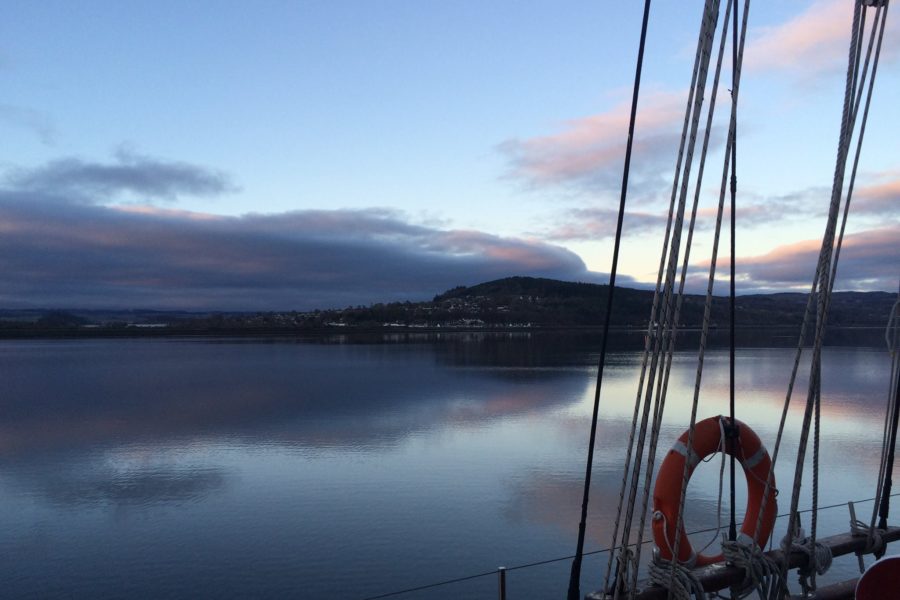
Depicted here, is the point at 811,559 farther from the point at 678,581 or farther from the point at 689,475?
the point at 678,581

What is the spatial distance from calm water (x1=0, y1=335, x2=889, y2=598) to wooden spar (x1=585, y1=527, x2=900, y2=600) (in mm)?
2961

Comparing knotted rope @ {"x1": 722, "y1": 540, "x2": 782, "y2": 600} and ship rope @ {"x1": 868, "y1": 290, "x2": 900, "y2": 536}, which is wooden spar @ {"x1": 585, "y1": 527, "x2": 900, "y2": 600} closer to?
knotted rope @ {"x1": 722, "y1": 540, "x2": 782, "y2": 600}

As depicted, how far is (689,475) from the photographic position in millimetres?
3260

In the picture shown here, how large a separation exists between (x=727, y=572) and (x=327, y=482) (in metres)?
7.78

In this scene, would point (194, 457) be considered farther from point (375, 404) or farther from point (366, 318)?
point (366, 318)

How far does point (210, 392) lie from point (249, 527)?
47.7 ft

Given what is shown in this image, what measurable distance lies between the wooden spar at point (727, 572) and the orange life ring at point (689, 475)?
17 centimetres

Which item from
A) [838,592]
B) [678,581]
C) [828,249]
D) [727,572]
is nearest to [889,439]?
[838,592]

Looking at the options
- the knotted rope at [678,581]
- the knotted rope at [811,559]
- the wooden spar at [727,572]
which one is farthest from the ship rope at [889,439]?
the knotted rope at [678,581]

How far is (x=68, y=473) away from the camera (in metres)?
10.9

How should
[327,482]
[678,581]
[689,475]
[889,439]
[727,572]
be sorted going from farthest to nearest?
1. [327,482]
2. [889,439]
3. [689,475]
4. [727,572]
5. [678,581]

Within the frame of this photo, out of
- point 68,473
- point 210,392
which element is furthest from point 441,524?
point 210,392

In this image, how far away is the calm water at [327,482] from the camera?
6.82 meters

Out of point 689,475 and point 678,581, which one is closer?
point 678,581
